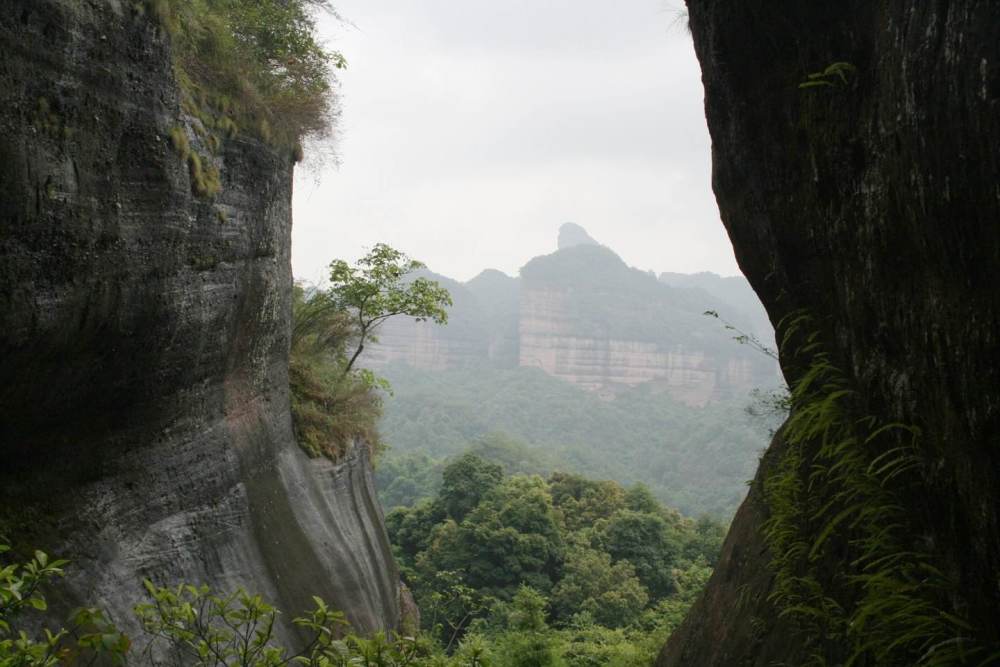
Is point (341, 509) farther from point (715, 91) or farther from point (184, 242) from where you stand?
point (715, 91)

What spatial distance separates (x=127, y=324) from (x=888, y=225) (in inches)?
216

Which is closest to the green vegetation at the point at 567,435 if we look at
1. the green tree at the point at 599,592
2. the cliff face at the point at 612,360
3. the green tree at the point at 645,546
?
the cliff face at the point at 612,360

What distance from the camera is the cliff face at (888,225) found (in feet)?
8.05

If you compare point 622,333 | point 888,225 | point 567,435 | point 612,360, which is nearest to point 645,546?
point 888,225

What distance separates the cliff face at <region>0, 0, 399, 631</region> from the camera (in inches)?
195

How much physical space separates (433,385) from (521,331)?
1415 inches

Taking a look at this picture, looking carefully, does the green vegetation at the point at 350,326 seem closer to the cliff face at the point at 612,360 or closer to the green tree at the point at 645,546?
the green tree at the point at 645,546

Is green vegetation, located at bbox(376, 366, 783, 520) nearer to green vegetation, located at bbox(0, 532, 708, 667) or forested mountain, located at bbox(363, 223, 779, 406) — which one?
forested mountain, located at bbox(363, 223, 779, 406)

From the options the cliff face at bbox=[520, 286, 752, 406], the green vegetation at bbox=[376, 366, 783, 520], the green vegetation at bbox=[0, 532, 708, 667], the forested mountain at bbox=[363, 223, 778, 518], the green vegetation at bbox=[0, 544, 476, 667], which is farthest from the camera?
the cliff face at bbox=[520, 286, 752, 406]

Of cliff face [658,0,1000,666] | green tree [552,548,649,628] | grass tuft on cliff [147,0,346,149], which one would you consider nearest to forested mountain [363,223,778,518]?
green tree [552,548,649,628]

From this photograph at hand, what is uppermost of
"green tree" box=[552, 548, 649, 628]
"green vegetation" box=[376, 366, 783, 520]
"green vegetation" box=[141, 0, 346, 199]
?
"green vegetation" box=[141, 0, 346, 199]

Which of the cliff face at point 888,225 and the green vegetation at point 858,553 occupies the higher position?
the cliff face at point 888,225

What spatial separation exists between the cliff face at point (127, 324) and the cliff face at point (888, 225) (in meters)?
4.36

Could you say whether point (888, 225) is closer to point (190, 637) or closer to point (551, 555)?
point (190, 637)
